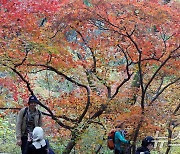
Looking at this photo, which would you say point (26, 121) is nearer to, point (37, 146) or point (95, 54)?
point (37, 146)

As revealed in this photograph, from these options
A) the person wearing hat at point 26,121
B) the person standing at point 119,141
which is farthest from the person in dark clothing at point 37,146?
the person standing at point 119,141

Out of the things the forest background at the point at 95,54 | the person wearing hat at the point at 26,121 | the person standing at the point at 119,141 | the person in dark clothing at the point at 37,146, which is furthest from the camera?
the forest background at the point at 95,54

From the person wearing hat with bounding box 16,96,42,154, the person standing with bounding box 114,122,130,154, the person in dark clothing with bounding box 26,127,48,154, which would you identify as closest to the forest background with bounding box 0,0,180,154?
the person standing with bounding box 114,122,130,154

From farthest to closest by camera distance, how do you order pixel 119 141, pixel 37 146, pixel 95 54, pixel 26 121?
1. pixel 95 54
2. pixel 119 141
3. pixel 26 121
4. pixel 37 146

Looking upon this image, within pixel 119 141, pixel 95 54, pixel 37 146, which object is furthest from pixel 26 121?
pixel 95 54

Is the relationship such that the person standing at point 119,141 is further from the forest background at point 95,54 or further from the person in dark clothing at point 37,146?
the person in dark clothing at point 37,146

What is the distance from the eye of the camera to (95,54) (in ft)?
31.9

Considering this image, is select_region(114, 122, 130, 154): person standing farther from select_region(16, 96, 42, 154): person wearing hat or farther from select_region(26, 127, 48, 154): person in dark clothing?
select_region(26, 127, 48, 154): person in dark clothing

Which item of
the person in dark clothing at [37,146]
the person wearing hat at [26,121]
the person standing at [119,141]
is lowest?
the person standing at [119,141]

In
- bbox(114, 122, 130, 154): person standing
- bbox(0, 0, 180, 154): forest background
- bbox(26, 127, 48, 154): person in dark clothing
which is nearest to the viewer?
bbox(26, 127, 48, 154): person in dark clothing

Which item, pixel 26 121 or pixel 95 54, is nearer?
pixel 26 121

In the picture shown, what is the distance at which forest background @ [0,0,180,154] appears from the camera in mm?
7594

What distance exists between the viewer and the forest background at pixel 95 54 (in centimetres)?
759

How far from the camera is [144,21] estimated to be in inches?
297
